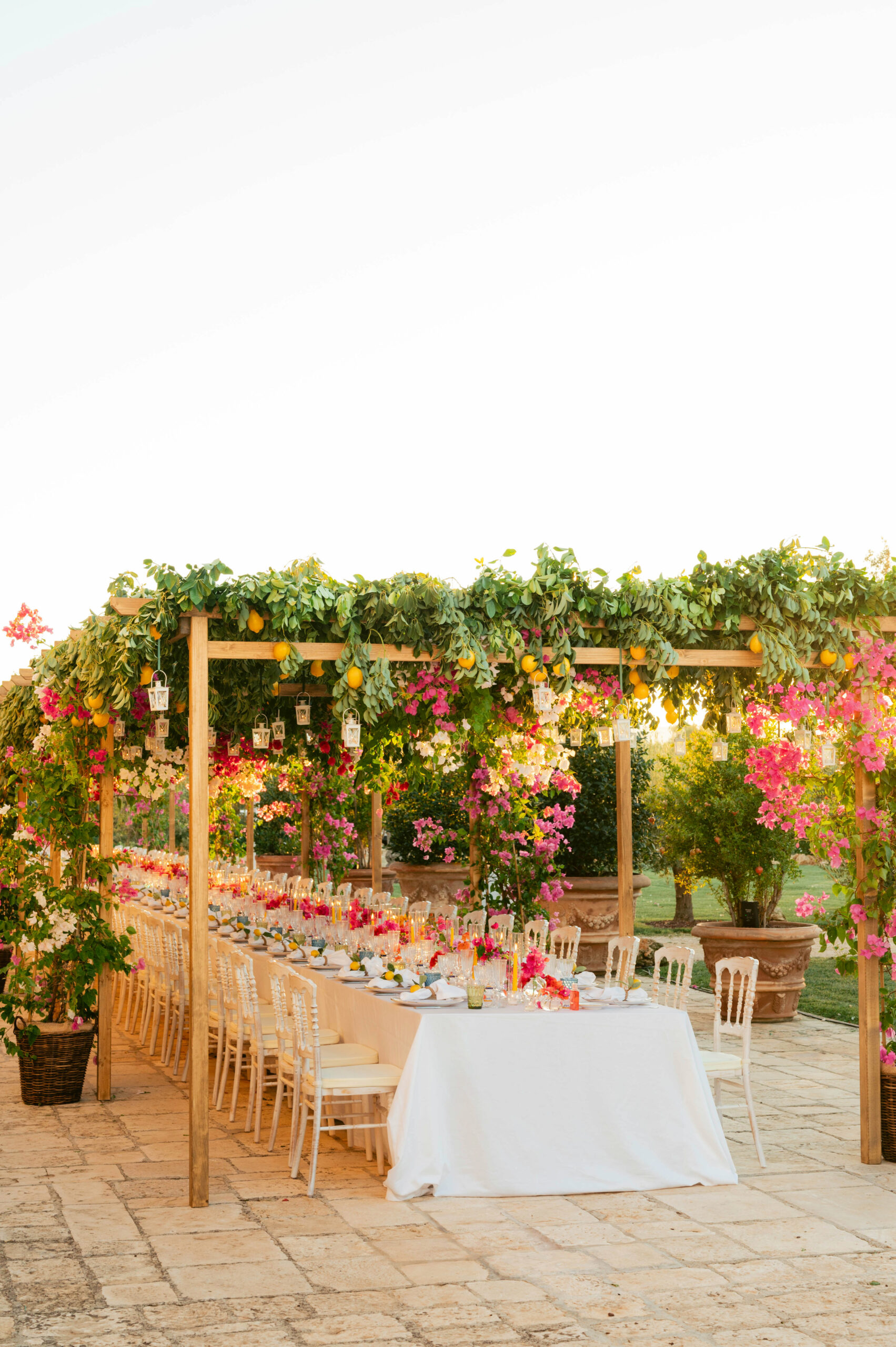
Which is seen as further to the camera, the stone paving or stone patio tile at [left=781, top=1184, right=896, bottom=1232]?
stone patio tile at [left=781, top=1184, right=896, bottom=1232]

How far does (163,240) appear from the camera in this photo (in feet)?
30.3

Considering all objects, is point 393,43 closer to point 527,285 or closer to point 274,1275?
point 527,285

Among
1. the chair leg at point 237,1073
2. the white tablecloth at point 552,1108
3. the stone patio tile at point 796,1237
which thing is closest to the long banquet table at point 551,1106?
the white tablecloth at point 552,1108

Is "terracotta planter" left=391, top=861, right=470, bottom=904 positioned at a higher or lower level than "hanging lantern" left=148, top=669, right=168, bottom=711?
lower

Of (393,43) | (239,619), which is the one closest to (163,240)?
(393,43)

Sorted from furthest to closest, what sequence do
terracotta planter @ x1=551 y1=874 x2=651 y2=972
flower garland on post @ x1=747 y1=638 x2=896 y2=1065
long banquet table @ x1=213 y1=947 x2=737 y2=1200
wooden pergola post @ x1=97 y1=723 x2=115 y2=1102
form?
terracotta planter @ x1=551 y1=874 x2=651 y2=972 → wooden pergola post @ x1=97 y1=723 x2=115 y2=1102 → flower garland on post @ x1=747 y1=638 x2=896 y2=1065 → long banquet table @ x1=213 y1=947 x2=737 y2=1200

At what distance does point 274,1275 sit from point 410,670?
10.5 feet

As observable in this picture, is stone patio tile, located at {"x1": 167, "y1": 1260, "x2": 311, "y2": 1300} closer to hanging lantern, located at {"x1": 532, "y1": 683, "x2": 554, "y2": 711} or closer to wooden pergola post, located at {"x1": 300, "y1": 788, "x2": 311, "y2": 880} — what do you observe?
hanging lantern, located at {"x1": 532, "y1": 683, "x2": 554, "y2": 711}

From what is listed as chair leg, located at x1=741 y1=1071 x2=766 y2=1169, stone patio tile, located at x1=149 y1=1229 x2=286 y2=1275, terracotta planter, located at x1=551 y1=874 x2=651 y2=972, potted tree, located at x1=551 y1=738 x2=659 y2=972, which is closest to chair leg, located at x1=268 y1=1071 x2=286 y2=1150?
stone patio tile, located at x1=149 y1=1229 x2=286 y2=1275

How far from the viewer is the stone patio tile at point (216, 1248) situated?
4.42 metres

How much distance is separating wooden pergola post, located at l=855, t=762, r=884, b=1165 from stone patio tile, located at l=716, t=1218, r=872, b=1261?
1.09m

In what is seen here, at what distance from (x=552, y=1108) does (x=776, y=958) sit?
5.27 meters

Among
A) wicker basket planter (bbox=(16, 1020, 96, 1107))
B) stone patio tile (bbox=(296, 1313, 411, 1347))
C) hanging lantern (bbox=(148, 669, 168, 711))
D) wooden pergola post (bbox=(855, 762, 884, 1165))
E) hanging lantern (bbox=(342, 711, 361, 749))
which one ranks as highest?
hanging lantern (bbox=(148, 669, 168, 711))

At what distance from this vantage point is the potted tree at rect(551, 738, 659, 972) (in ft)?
39.8
